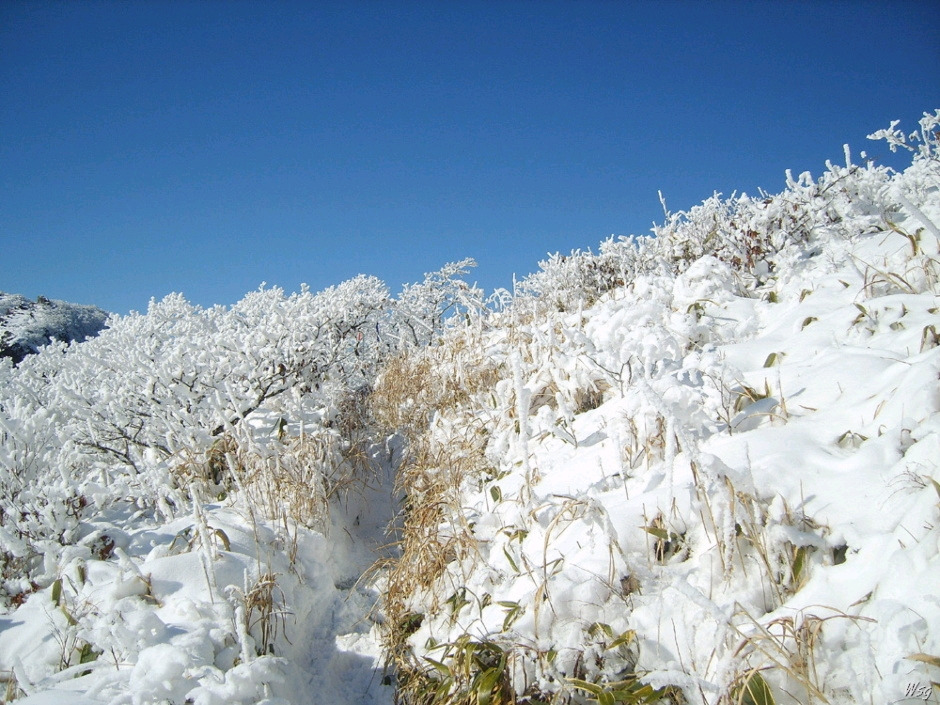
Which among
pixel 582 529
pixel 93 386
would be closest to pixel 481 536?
pixel 582 529

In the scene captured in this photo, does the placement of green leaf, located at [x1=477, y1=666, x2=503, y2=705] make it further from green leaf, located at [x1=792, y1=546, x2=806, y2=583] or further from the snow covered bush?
the snow covered bush

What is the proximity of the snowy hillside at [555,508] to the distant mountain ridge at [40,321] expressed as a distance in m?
12.8

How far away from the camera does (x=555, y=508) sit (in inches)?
110

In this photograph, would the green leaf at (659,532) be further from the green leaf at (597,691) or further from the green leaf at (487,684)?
the green leaf at (487,684)

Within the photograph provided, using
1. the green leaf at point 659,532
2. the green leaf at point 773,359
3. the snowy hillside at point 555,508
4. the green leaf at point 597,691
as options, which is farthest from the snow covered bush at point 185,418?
the green leaf at point 773,359

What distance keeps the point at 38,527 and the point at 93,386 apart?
3284 millimetres

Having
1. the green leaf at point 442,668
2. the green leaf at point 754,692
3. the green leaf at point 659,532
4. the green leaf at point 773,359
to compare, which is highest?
the green leaf at point 773,359

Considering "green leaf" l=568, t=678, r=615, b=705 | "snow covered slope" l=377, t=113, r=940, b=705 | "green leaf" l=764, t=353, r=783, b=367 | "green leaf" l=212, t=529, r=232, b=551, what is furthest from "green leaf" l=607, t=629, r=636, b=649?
"green leaf" l=212, t=529, r=232, b=551

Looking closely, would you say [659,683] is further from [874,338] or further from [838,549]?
[874,338]

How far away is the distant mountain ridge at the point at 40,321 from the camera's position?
1482 centimetres

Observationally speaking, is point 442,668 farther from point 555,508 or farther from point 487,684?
point 555,508

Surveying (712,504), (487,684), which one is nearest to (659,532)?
(712,504)

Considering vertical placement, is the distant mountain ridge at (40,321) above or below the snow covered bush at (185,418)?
above

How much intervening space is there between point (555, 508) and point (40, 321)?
20.5m
